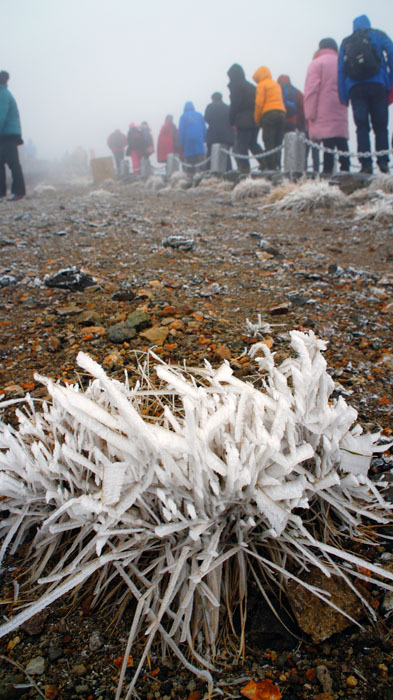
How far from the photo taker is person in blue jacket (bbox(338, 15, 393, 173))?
5.96 meters

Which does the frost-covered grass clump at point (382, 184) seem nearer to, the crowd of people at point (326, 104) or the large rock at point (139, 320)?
the crowd of people at point (326, 104)

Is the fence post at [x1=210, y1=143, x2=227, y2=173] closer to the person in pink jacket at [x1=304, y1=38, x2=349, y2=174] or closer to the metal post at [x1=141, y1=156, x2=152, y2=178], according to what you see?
the person in pink jacket at [x1=304, y1=38, x2=349, y2=174]

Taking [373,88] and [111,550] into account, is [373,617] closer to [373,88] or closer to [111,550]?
[111,550]

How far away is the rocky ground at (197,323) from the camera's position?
2.38 ft

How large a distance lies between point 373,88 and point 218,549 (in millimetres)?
7431

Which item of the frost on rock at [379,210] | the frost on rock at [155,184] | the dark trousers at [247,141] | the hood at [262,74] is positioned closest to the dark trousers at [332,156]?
the hood at [262,74]

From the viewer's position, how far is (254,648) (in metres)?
0.76

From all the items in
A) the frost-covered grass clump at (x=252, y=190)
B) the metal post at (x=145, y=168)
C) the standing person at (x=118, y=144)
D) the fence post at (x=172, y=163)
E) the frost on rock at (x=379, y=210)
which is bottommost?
the frost on rock at (x=379, y=210)

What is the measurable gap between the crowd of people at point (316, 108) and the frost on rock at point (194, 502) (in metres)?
6.12

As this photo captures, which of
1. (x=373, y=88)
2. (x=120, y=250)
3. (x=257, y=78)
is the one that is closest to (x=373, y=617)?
(x=120, y=250)

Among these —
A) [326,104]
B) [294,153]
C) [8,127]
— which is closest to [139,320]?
[326,104]

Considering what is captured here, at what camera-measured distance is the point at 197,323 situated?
83.7 inches

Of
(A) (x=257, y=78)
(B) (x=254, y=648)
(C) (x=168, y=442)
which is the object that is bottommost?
(B) (x=254, y=648)

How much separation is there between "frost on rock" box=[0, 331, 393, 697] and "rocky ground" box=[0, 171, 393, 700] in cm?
7
